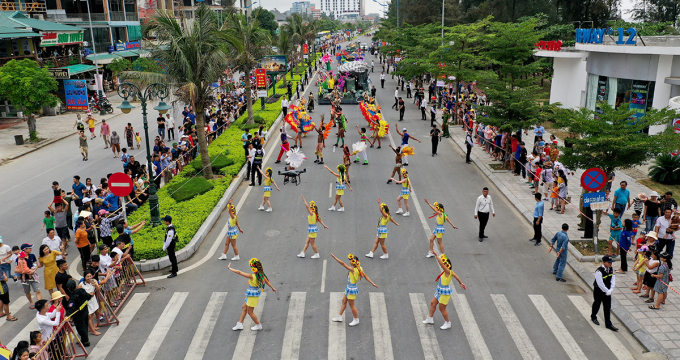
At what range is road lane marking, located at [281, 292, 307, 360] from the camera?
9.60 m

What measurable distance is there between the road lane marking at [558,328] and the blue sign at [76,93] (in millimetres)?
35916

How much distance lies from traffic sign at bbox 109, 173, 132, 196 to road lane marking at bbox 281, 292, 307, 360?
5150 millimetres

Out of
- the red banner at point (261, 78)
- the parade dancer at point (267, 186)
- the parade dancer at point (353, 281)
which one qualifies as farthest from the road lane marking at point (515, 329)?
the red banner at point (261, 78)

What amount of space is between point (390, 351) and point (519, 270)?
511 cm

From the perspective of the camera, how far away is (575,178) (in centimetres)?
2109

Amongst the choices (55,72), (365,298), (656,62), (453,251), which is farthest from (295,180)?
(55,72)

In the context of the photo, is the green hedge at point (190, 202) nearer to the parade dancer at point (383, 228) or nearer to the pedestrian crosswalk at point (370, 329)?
the pedestrian crosswalk at point (370, 329)

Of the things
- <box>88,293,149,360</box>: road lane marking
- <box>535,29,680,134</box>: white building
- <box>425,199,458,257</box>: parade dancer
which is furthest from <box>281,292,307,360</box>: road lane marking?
<box>535,29,680,134</box>: white building

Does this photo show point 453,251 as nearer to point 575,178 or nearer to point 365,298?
point 365,298

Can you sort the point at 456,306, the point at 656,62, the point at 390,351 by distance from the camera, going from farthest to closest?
the point at 656,62, the point at 456,306, the point at 390,351

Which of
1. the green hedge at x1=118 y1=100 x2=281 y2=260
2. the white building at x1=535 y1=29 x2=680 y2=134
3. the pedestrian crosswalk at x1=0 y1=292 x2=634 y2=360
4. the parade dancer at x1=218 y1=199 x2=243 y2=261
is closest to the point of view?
the pedestrian crosswalk at x1=0 y1=292 x2=634 y2=360

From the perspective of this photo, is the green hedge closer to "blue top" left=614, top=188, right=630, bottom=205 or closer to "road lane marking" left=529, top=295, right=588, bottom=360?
"road lane marking" left=529, top=295, right=588, bottom=360

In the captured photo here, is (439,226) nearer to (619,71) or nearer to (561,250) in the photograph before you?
(561,250)

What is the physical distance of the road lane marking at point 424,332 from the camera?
31.4ft
